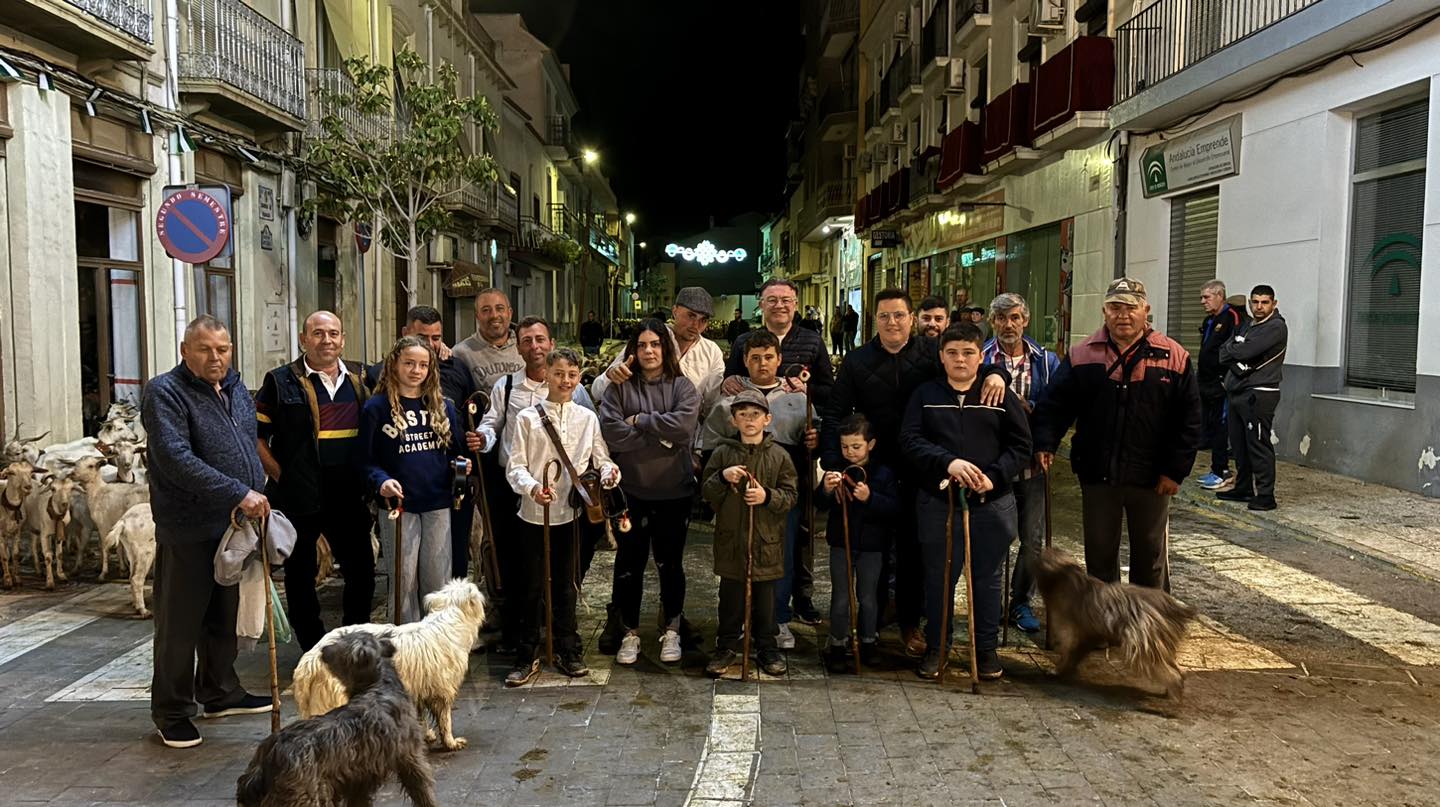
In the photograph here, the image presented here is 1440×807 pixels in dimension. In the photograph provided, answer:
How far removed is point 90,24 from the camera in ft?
33.2

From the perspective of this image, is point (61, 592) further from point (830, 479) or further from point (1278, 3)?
point (1278, 3)

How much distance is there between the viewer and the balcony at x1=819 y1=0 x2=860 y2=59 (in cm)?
3775

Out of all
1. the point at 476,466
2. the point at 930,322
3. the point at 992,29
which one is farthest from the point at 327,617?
the point at 992,29

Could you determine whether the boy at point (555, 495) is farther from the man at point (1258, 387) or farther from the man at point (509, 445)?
the man at point (1258, 387)

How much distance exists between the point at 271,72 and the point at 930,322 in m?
12.3

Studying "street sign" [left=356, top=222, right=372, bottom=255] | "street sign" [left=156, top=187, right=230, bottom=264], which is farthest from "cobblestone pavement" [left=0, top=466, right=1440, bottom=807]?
"street sign" [left=356, top=222, right=372, bottom=255]

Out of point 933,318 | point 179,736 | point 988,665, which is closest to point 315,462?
point 179,736

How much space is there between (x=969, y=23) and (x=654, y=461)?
1969 centimetres

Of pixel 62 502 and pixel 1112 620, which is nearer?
pixel 1112 620

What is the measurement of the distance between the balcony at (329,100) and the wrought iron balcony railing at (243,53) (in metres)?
0.53

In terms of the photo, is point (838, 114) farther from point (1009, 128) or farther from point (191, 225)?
point (191, 225)

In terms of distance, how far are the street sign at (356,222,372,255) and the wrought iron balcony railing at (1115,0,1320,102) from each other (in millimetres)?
12892

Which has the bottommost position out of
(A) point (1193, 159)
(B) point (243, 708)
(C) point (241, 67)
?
(B) point (243, 708)

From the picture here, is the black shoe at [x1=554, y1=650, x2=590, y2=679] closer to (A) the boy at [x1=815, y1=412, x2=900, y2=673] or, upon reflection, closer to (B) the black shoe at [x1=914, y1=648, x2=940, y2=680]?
(A) the boy at [x1=815, y1=412, x2=900, y2=673]
